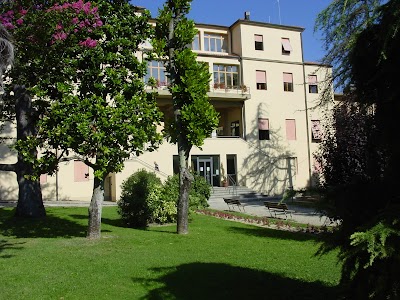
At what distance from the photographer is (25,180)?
52.6ft

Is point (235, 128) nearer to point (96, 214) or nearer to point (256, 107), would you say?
point (256, 107)

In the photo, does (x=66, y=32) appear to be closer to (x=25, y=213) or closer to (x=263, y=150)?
(x=25, y=213)

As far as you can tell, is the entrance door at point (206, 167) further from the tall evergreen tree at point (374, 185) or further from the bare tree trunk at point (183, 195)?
the tall evergreen tree at point (374, 185)

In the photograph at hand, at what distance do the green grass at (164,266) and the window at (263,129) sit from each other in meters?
25.6

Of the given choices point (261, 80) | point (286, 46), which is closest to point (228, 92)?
point (261, 80)

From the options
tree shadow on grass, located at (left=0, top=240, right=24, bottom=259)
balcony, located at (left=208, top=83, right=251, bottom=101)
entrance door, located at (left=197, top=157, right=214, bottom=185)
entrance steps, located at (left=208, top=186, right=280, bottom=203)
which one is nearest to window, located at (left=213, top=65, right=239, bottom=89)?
balcony, located at (left=208, top=83, right=251, bottom=101)

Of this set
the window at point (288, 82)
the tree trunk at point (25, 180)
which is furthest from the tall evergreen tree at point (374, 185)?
the window at point (288, 82)

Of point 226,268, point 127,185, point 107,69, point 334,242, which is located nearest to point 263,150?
point 127,185

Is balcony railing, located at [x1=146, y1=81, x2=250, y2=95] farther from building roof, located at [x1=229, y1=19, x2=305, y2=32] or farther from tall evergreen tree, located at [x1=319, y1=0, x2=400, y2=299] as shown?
tall evergreen tree, located at [x1=319, y1=0, x2=400, y2=299]

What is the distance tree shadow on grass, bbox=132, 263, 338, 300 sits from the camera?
19.2 ft

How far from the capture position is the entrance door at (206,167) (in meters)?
36.2

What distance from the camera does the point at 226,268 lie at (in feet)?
25.1

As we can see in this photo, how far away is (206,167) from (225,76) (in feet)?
27.9

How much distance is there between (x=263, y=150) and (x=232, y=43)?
1076 centimetres
